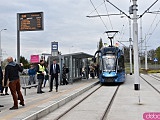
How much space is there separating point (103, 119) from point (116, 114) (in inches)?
44.3

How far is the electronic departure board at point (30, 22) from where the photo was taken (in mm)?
18812

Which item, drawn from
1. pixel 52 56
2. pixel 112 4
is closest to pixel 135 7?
pixel 112 4

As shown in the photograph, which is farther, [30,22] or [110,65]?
[110,65]

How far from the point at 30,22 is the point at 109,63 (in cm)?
948

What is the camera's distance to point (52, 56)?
79.3ft

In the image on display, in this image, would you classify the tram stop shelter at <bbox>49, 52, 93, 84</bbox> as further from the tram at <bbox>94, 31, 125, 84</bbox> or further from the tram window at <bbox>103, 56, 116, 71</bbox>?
the tram window at <bbox>103, 56, 116, 71</bbox>

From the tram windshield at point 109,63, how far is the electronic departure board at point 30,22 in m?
9.00

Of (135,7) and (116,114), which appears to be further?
(135,7)

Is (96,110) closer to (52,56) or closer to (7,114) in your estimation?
(7,114)

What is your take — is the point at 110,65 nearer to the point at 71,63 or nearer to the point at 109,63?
the point at 109,63

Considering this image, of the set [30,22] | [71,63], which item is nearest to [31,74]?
[71,63]

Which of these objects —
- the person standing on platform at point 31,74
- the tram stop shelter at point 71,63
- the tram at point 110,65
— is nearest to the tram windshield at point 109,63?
the tram at point 110,65

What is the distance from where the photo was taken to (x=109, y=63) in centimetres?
2633

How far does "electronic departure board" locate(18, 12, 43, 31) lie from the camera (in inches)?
741
